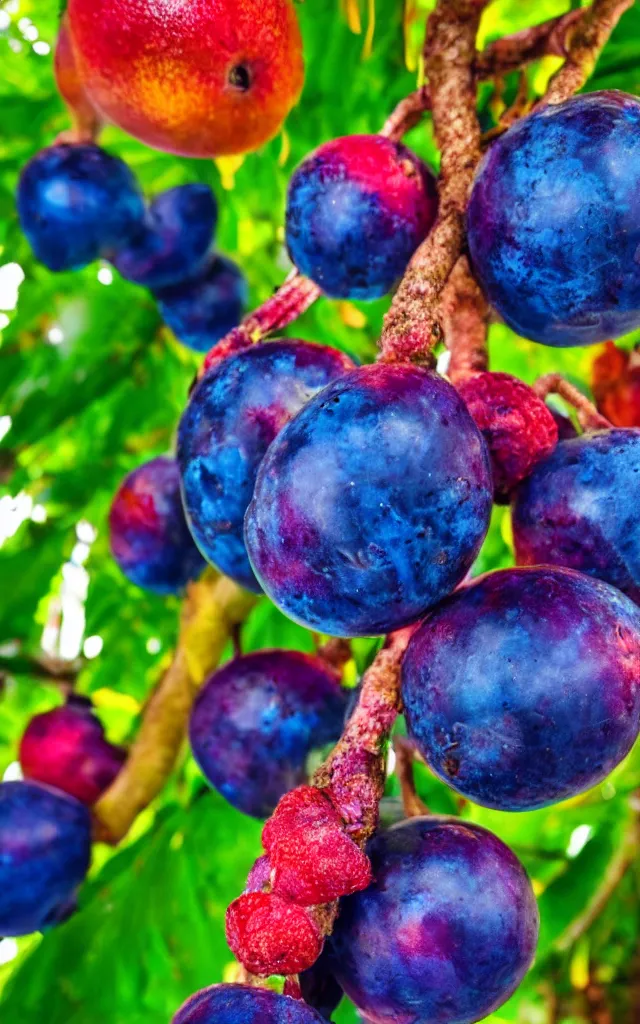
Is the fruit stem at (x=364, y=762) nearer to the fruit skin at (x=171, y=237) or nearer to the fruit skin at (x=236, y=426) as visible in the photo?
the fruit skin at (x=236, y=426)

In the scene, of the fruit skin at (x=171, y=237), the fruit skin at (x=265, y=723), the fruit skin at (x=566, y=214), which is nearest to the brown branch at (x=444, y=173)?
the fruit skin at (x=566, y=214)

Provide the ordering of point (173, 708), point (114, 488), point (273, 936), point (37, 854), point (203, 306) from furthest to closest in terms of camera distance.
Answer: point (114, 488), point (203, 306), point (173, 708), point (37, 854), point (273, 936)

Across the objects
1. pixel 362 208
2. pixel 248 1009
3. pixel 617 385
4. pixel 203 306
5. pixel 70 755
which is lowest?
pixel 70 755

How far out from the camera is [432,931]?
2.35ft

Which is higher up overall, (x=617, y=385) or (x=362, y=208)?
(x=362, y=208)

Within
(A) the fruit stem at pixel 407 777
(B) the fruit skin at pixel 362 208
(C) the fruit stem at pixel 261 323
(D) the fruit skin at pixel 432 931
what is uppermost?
(B) the fruit skin at pixel 362 208

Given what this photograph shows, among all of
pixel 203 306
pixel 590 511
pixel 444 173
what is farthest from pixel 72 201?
pixel 590 511

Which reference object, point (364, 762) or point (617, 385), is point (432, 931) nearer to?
point (364, 762)

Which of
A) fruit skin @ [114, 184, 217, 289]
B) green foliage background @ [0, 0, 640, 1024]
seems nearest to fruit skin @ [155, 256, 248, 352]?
fruit skin @ [114, 184, 217, 289]

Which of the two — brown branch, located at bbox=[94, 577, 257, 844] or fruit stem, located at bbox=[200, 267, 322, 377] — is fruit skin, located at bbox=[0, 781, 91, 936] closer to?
brown branch, located at bbox=[94, 577, 257, 844]

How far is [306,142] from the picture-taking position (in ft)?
5.52

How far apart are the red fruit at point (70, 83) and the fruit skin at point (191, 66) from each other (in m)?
0.31

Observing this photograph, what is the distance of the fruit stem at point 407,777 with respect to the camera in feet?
2.90

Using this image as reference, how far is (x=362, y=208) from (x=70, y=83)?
0.75 meters
